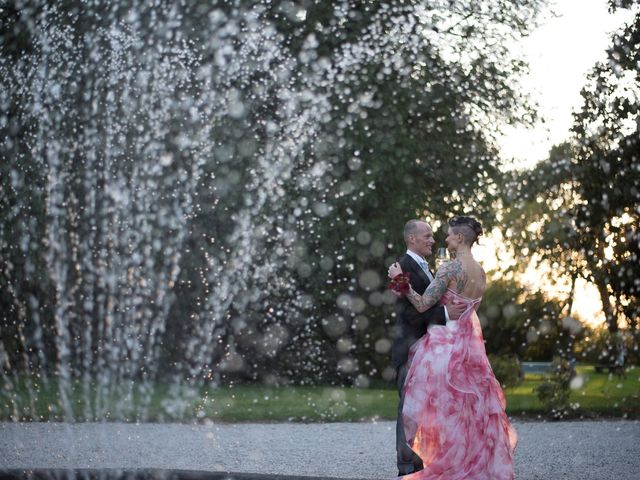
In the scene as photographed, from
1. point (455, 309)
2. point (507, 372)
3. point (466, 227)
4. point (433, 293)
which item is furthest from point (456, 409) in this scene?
point (507, 372)

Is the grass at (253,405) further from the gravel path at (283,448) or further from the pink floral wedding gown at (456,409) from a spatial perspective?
the pink floral wedding gown at (456,409)

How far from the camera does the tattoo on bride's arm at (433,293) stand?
6.44 m

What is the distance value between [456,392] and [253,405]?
26.2ft

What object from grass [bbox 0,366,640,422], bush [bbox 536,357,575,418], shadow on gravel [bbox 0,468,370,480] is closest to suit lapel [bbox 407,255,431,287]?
shadow on gravel [bbox 0,468,370,480]

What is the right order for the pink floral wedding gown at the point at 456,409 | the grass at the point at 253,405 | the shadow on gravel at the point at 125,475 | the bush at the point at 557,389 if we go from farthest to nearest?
1. the bush at the point at 557,389
2. the grass at the point at 253,405
3. the shadow on gravel at the point at 125,475
4. the pink floral wedding gown at the point at 456,409

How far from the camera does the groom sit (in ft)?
21.7

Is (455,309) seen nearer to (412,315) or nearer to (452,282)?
(452,282)

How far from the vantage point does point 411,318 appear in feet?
21.9

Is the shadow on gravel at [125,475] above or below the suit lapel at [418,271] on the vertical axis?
below

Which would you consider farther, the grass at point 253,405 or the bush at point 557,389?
the bush at point 557,389

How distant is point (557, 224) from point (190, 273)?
468 inches

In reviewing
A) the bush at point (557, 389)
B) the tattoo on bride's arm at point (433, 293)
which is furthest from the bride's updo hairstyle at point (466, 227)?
the bush at point (557, 389)

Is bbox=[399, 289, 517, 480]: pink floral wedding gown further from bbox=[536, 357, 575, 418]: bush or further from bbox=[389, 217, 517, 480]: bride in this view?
bbox=[536, 357, 575, 418]: bush

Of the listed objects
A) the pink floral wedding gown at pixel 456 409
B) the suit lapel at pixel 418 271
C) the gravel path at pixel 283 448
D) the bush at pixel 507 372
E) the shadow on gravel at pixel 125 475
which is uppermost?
the suit lapel at pixel 418 271
